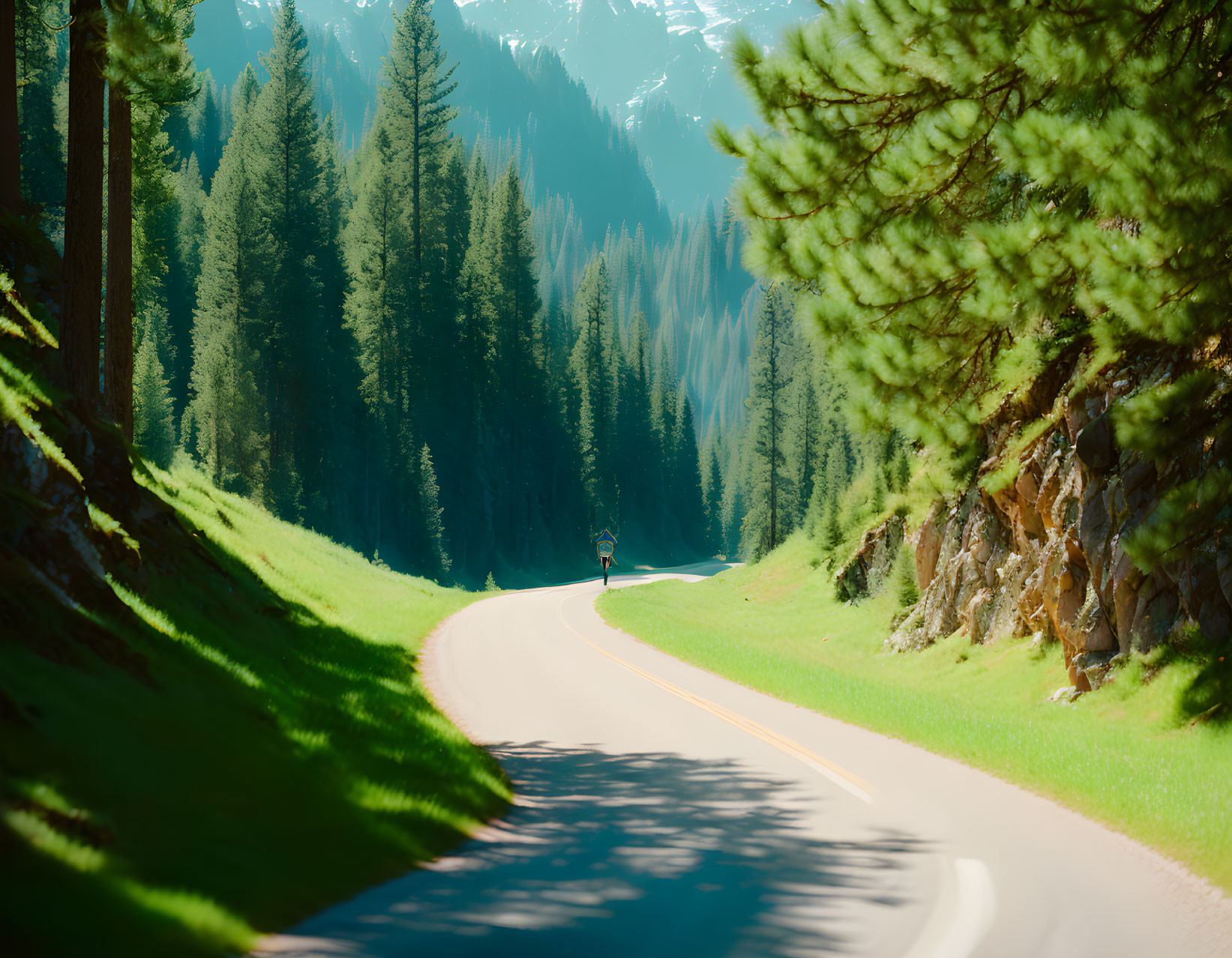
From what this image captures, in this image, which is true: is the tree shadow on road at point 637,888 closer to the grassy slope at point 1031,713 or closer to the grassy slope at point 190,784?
the grassy slope at point 190,784

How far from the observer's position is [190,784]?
6.16 metres

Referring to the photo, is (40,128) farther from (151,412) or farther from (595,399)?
(595,399)

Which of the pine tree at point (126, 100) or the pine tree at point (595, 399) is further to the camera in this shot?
the pine tree at point (595, 399)

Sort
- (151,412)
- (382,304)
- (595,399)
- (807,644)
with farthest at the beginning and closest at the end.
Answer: (595,399), (382,304), (151,412), (807,644)

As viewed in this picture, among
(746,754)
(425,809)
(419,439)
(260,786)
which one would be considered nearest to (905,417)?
(746,754)

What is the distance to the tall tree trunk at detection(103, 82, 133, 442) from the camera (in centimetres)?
1695

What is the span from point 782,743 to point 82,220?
490 inches

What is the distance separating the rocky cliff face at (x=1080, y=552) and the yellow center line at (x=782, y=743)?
4423 millimetres

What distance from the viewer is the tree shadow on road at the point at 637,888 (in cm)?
513

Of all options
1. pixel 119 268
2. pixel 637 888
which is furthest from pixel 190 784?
pixel 119 268

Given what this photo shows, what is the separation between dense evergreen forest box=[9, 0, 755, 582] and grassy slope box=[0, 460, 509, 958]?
10.6 metres

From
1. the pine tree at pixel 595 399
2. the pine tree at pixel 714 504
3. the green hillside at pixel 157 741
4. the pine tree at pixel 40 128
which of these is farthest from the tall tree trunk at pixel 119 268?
the pine tree at pixel 714 504

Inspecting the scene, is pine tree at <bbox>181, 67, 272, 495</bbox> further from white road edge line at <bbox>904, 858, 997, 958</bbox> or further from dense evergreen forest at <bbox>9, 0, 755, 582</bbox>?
white road edge line at <bbox>904, 858, 997, 958</bbox>

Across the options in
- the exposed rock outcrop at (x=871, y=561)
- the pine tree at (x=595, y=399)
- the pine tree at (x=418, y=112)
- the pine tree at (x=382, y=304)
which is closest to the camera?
the exposed rock outcrop at (x=871, y=561)
